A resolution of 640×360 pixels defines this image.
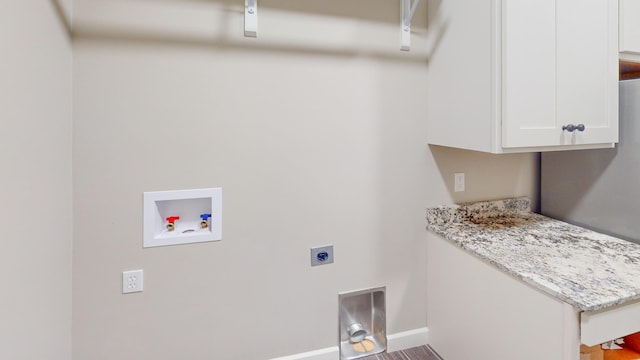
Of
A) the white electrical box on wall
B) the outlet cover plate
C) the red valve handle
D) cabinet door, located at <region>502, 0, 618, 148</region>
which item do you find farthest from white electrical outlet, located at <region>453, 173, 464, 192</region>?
the red valve handle

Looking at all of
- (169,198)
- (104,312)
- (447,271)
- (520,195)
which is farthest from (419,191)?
(104,312)

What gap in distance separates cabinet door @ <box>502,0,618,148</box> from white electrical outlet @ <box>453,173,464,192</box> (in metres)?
0.53

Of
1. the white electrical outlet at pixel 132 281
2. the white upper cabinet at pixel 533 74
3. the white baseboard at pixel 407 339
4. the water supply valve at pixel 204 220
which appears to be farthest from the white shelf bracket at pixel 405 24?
the white electrical outlet at pixel 132 281

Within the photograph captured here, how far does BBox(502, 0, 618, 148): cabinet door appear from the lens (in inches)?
54.9

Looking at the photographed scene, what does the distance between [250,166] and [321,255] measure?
565 millimetres

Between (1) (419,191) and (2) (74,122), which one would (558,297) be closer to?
(1) (419,191)

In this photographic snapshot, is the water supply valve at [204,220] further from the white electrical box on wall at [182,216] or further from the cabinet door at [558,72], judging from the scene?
the cabinet door at [558,72]

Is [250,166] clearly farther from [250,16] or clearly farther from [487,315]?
[487,315]

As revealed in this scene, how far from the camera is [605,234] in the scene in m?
1.71

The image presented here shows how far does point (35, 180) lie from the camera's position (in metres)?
1.14

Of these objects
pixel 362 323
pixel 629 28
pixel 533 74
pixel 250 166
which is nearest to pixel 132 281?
pixel 250 166

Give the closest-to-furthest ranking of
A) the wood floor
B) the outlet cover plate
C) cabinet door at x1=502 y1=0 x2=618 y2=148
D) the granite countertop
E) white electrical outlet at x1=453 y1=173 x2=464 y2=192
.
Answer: the granite countertop
cabinet door at x1=502 y1=0 x2=618 y2=148
the outlet cover plate
the wood floor
white electrical outlet at x1=453 y1=173 x2=464 y2=192

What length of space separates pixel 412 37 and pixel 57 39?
5.11ft

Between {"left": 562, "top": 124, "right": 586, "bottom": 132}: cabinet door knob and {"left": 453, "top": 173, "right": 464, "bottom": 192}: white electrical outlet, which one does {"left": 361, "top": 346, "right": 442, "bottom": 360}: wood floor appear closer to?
{"left": 453, "top": 173, "right": 464, "bottom": 192}: white electrical outlet
